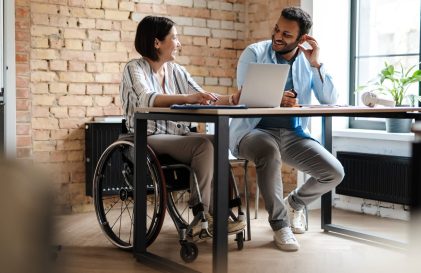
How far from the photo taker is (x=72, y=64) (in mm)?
4098

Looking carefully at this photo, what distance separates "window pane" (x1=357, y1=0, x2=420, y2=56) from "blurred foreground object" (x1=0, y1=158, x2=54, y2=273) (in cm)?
397

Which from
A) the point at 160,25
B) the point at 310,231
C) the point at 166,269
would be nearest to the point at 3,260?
the point at 166,269

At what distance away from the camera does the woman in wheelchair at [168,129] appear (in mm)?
2707

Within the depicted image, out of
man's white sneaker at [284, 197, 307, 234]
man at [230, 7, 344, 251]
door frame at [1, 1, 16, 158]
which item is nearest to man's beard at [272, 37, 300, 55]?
man at [230, 7, 344, 251]

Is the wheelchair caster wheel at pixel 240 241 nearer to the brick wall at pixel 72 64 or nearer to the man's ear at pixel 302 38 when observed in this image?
the man's ear at pixel 302 38

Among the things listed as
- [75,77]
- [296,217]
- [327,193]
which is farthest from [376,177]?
[75,77]

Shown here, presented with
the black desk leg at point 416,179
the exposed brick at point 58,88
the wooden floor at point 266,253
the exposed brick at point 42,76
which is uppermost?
Answer: the exposed brick at point 42,76

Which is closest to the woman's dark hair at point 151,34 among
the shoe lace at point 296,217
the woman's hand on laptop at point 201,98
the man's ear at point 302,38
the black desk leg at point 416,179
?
the woman's hand on laptop at point 201,98

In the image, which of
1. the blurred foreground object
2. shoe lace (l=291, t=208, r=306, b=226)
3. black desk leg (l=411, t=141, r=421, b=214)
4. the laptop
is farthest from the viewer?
shoe lace (l=291, t=208, r=306, b=226)

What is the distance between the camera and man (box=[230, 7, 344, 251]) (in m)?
3.03

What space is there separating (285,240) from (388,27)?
1963mm

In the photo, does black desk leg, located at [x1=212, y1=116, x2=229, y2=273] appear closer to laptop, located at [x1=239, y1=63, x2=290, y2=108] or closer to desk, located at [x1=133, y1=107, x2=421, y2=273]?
desk, located at [x1=133, y1=107, x2=421, y2=273]

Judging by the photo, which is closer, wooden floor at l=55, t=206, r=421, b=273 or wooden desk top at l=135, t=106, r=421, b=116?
wooden desk top at l=135, t=106, r=421, b=116

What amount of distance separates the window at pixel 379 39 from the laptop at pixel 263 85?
188cm
